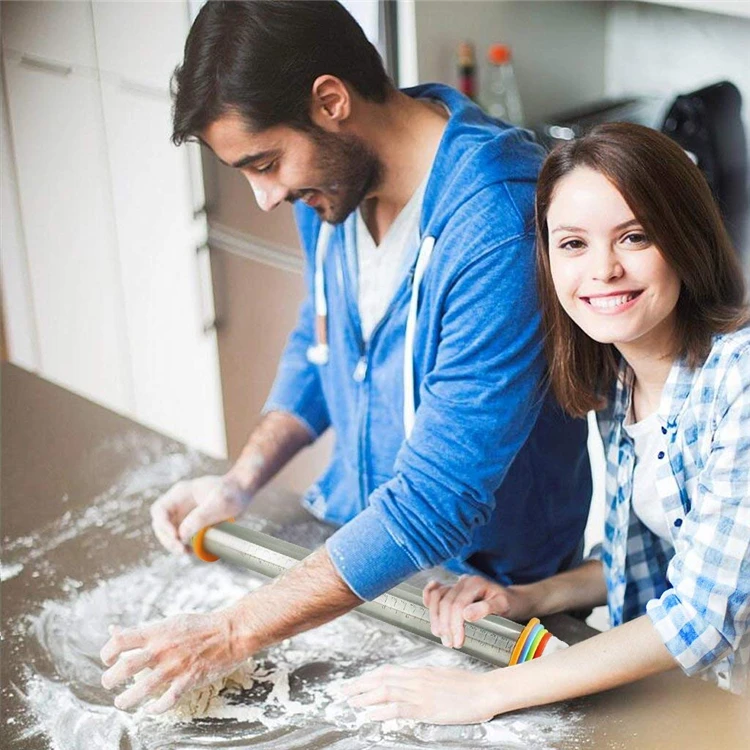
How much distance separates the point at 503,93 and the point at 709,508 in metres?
1.15

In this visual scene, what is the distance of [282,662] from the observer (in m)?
1.00

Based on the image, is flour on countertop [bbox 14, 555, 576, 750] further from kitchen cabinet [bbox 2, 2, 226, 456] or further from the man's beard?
kitchen cabinet [bbox 2, 2, 226, 456]

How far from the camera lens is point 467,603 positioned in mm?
998

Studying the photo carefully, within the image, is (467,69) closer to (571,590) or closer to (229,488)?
(229,488)

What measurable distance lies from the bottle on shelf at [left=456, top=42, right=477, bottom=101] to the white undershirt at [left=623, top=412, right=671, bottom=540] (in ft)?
2.93

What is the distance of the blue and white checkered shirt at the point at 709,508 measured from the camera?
85 cm

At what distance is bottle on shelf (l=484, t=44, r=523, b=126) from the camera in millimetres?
1850

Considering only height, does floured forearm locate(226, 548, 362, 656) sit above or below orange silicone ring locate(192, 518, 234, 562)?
above

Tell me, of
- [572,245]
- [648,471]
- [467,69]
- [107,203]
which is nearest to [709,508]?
[648,471]

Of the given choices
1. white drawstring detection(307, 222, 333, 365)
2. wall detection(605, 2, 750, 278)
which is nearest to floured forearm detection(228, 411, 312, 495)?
white drawstring detection(307, 222, 333, 365)

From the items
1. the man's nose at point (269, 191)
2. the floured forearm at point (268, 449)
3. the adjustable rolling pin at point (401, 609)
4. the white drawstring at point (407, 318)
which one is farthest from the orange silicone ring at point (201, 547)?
the man's nose at point (269, 191)

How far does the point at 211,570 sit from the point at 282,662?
177 mm

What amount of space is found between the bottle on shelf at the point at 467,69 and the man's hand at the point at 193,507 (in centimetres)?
79

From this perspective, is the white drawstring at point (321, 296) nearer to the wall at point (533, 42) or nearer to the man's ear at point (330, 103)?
the man's ear at point (330, 103)
